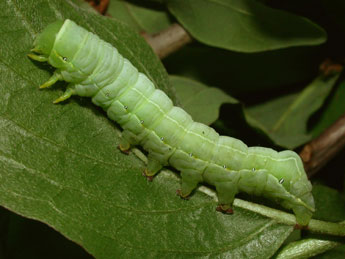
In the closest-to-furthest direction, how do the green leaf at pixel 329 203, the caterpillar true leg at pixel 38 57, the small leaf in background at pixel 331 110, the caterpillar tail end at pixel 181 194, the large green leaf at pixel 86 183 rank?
the large green leaf at pixel 86 183 → the caterpillar true leg at pixel 38 57 → the caterpillar tail end at pixel 181 194 → the green leaf at pixel 329 203 → the small leaf in background at pixel 331 110

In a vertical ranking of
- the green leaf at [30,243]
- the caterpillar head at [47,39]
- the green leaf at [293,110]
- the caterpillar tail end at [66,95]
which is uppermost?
the caterpillar head at [47,39]

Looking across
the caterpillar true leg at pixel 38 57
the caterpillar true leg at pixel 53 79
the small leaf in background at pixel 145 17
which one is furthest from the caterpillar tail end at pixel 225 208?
the small leaf in background at pixel 145 17

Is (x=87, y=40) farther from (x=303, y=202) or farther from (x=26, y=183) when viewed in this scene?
(x=303, y=202)

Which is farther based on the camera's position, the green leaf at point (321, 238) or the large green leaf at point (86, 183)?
the green leaf at point (321, 238)

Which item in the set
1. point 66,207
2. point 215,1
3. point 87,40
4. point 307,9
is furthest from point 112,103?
point 307,9

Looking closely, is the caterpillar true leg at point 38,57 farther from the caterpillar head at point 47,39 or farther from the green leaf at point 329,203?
the green leaf at point 329,203

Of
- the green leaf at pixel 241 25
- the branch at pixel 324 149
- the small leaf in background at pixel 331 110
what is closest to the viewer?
the branch at pixel 324 149
